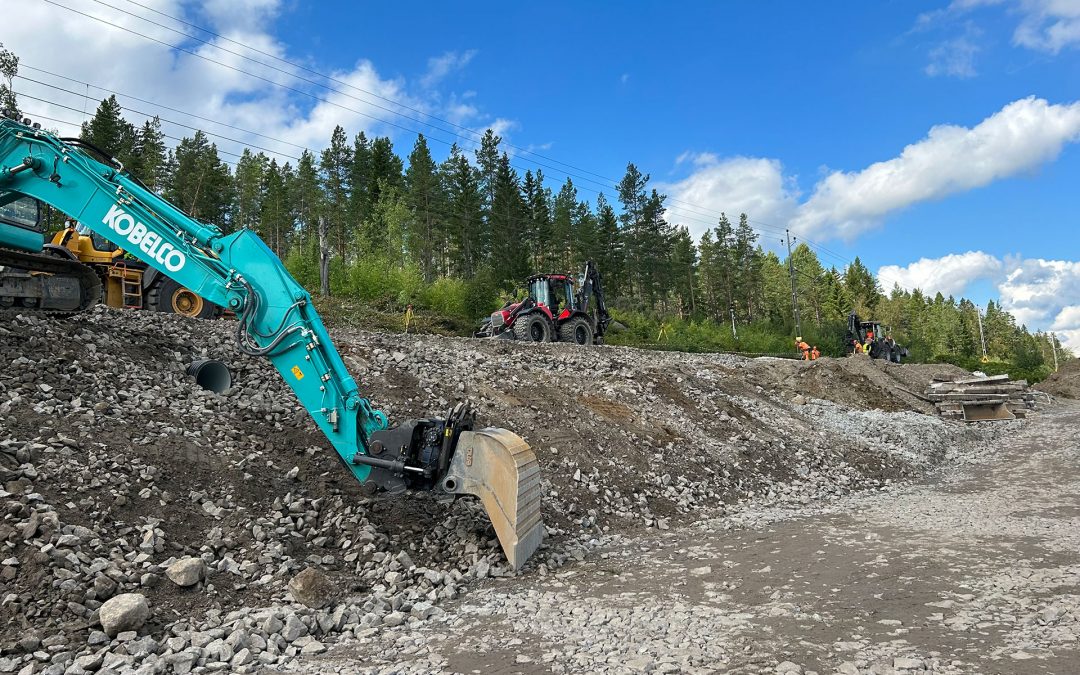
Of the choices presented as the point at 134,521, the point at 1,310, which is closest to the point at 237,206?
the point at 1,310

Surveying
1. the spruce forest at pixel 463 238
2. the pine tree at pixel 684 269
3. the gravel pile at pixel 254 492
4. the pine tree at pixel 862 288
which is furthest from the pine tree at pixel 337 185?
the pine tree at pixel 862 288

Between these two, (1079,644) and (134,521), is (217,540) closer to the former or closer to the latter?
(134,521)

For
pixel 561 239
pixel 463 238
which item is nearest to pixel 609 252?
pixel 561 239

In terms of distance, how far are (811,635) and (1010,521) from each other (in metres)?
4.98

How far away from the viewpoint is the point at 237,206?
177ft

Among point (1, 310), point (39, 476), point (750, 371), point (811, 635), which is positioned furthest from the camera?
point (750, 371)

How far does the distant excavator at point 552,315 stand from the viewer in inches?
715

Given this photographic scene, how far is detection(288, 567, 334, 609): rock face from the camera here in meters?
4.50

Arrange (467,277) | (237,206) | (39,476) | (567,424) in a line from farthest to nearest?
(237,206), (467,277), (567,424), (39,476)

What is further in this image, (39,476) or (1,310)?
(1,310)

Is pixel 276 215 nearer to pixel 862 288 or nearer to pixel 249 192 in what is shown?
pixel 249 192

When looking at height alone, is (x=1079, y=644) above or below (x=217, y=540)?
below

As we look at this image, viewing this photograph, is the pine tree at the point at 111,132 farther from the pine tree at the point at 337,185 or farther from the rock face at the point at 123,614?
the rock face at the point at 123,614

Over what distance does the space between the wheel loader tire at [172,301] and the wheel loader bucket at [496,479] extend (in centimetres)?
914
